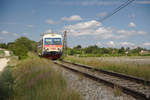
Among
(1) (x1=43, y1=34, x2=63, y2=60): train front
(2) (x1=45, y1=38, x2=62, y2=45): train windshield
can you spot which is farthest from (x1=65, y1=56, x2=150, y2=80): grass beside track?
(2) (x1=45, y1=38, x2=62, y2=45): train windshield

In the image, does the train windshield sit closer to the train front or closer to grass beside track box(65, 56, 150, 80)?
the train front

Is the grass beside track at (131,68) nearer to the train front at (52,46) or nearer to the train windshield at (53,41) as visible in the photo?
the train front at (52,46)

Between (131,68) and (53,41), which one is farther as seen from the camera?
(53,41)

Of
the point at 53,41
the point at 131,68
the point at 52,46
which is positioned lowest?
the point at 131,68

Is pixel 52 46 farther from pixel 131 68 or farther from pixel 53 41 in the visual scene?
pixel 131 68

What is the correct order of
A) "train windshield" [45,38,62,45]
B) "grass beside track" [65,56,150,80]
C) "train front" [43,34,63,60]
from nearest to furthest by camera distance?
"grass beside track" [65,56,150,80] < "train front" [43,34,63,60] < "train windshield" [45,38,62,45]

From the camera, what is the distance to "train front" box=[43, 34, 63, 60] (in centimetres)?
2342

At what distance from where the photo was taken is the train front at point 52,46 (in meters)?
23.4

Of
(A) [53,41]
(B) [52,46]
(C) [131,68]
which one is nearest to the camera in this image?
(C) [131,68]

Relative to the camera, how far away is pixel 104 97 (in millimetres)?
5895

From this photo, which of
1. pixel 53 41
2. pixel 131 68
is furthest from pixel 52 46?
pixel 131 68

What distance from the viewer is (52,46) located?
23.7 metres

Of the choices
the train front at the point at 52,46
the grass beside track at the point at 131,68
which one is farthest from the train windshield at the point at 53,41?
the grass beside track at the point at 131,68

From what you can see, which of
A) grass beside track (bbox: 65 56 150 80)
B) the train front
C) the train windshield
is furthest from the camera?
the train windshield
